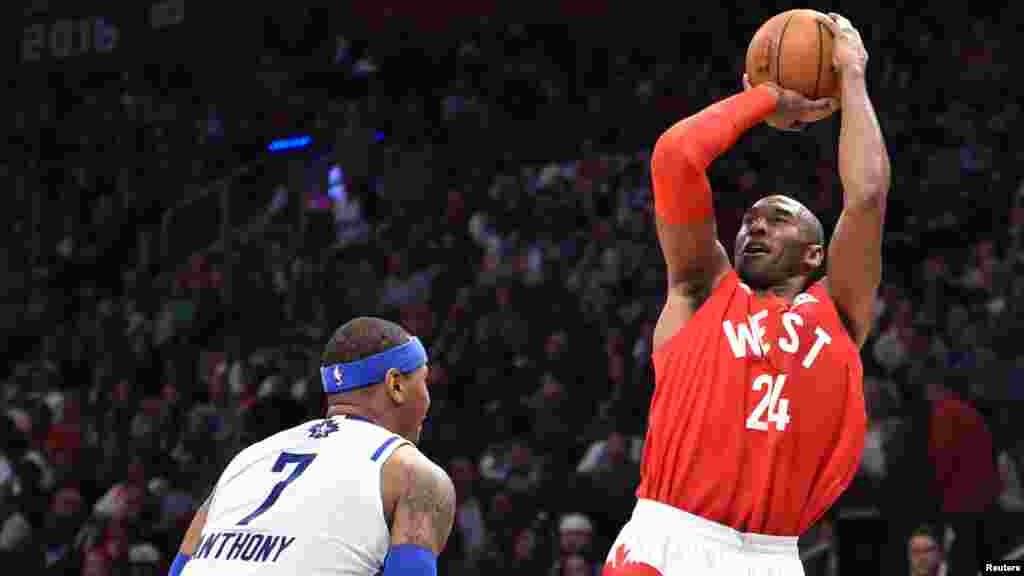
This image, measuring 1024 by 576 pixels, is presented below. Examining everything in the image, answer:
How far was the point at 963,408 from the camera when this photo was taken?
933cm

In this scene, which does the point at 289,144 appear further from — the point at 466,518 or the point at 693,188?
the point at 693,188

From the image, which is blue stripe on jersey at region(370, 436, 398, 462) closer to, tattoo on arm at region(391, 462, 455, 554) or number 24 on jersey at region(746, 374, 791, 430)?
tattoo on arm at region(391, 462, 455, 554)

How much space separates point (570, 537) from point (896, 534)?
1.75 m

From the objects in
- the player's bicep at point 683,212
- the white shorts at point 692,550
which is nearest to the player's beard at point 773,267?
the player's bicep at point 683,212

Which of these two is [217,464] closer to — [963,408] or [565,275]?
[565,275]

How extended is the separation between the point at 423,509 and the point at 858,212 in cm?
143

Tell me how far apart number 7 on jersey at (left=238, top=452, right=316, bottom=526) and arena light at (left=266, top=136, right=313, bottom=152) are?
10.2 meters

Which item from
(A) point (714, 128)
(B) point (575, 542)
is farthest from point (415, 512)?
(B) point (575, 542)

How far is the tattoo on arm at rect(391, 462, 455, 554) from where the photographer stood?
14.4ft

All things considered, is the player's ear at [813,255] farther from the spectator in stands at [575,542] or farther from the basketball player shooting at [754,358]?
the spectator in stands at [575,542]

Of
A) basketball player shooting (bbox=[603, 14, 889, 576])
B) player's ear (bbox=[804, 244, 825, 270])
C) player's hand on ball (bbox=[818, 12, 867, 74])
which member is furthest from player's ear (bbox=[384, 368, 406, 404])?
player's hand on ball (bbox=[818, 12, 867, 74])

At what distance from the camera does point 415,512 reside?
4.42 m

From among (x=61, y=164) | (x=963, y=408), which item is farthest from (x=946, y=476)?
(x=61, y=164)

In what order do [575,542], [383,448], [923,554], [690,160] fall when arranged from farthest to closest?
[575,542] < [923,554] < [690,160] < [383,448]
